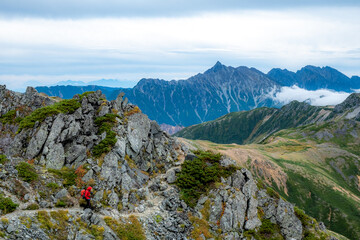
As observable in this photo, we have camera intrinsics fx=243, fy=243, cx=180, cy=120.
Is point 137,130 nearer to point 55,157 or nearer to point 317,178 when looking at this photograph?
point 55,157

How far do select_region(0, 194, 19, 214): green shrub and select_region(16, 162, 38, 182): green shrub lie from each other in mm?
4297

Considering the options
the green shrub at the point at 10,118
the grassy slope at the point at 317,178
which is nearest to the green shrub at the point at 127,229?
the green shrub at the point at 10,118

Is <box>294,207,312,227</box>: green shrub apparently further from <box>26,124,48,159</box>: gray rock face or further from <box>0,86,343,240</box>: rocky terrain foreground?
<box>26,124,48,159</box>: gray rock face

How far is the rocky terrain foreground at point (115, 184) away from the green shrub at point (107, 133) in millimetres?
149

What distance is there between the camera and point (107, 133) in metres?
38.5

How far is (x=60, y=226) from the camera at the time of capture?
24156 millimetres

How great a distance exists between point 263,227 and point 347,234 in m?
98.3

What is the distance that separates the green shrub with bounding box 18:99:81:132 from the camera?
36406 millimetres

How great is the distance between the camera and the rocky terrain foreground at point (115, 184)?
26000 mm

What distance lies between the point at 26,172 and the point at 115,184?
35.3 ft

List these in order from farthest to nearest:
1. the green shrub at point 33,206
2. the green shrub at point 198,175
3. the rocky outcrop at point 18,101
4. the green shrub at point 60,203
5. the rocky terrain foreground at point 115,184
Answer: the rocky outcrop at point 18,101, the green shrub at point 198,175, the green shrub at point 60,203, the rocky terrain foreground at point 115,184, the green shrub at point 33,206

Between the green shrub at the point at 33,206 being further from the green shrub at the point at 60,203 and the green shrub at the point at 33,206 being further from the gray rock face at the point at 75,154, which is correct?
the gray rock face at the point at 75,154

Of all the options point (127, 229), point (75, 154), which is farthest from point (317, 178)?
point (75, 154)

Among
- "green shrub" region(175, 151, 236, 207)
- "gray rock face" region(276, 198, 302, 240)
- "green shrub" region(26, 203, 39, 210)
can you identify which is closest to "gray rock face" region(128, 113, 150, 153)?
"green shrub" region(175, 151, 236, 207)
